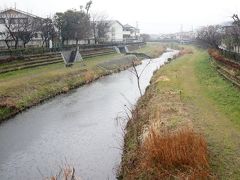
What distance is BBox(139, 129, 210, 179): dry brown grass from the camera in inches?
455

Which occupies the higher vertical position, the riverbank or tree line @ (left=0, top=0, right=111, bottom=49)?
tree line @ (left=0, top=0, right=111, bottom=49)

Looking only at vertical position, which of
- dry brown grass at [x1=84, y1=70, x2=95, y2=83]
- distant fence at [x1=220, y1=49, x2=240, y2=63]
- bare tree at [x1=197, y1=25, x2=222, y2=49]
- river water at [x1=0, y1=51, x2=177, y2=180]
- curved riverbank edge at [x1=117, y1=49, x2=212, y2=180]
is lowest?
river water at [x1=0, y1=51, x2=177, y2=180]

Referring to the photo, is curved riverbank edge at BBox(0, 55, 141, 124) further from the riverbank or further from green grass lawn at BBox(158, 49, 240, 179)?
green grass lawn at BBox(158, 49, 240, 179)

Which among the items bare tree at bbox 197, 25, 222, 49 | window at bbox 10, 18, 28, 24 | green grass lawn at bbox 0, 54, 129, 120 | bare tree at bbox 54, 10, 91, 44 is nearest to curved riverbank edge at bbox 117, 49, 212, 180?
green grass lawn at bbox 0, 54, 129, 120

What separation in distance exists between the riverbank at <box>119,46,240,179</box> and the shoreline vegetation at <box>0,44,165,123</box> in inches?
363

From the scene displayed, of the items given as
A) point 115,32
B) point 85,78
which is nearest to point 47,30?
point 85,78

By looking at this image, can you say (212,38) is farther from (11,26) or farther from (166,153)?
(166,153)

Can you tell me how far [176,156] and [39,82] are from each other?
79.0ft

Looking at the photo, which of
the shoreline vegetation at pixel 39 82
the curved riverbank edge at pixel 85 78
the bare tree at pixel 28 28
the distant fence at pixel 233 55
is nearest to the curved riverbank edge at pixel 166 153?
the curved riverbank edge at pixel 85 78

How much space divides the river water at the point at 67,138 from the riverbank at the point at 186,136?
1.20 m

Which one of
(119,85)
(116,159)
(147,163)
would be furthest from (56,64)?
(147,163)

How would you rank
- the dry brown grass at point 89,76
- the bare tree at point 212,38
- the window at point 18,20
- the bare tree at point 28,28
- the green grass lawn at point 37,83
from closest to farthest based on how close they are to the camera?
the green grass lawn at point 37,83
the dry brown grass at point 89,76
the bare tree at point 28,28
the window at point 18,20
the bare tree at point 212,38

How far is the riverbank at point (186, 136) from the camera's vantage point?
11.8 meters

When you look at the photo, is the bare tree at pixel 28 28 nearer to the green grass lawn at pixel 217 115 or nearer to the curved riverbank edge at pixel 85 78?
the curved riverbank edge at pixel 85 78
